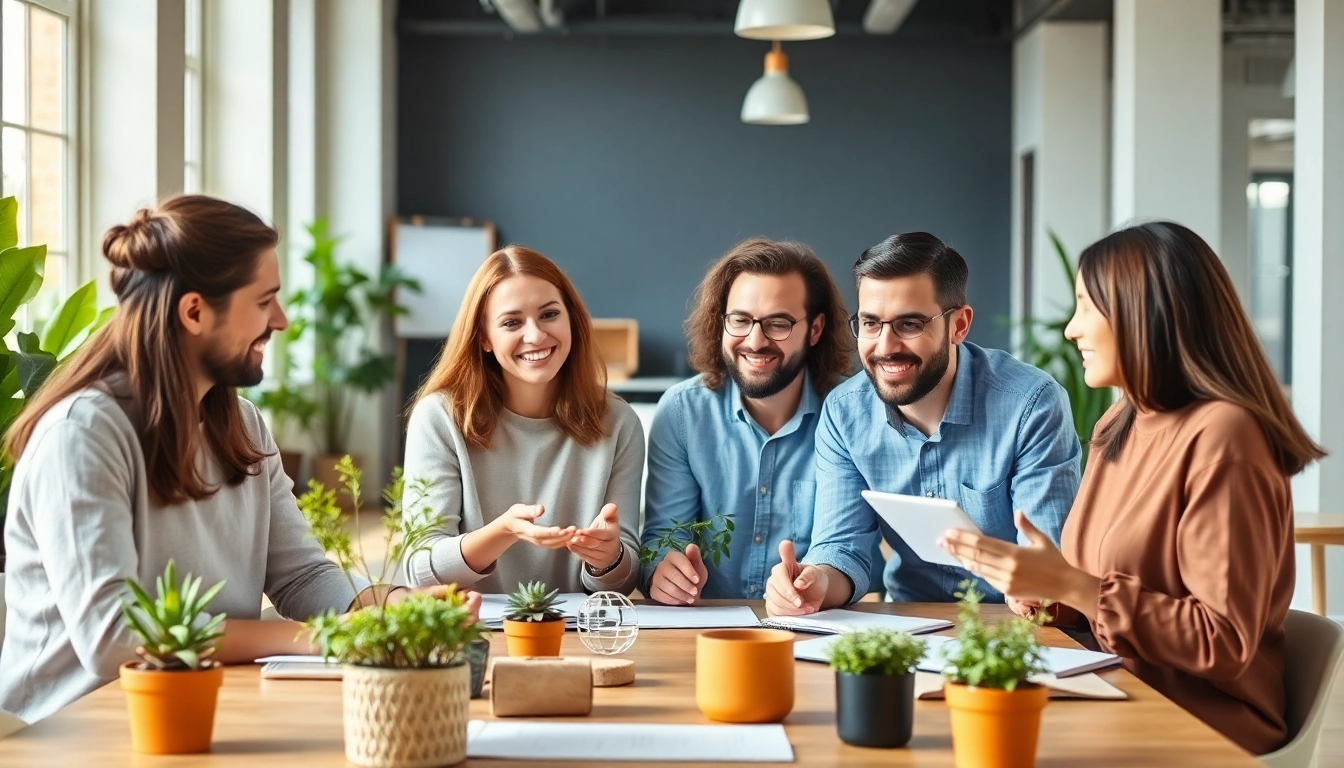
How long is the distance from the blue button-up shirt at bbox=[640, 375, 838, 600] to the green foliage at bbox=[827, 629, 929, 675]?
1.36 metres

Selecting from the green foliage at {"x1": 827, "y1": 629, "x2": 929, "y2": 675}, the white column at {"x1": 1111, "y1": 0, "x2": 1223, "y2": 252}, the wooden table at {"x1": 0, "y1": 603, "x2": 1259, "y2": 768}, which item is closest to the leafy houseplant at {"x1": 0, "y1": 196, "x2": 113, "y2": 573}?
the wooden table at {"x1": 0, "y1": 603, "x2": 1259, "y2": 768}

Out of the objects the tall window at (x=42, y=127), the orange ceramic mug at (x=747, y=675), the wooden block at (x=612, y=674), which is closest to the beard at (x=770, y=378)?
the wooden block at (x=612, y=674)

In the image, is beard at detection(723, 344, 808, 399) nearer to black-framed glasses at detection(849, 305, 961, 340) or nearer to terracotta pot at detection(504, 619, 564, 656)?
black-framed glasses at detection(849, 305, 961, 340)

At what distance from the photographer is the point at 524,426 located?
276 centimetres

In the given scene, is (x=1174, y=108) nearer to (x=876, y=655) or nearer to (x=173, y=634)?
(x=876, y=655)

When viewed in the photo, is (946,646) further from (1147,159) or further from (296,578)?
(1147,159)

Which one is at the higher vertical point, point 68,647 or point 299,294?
point 299,294

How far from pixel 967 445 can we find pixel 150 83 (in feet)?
13.9

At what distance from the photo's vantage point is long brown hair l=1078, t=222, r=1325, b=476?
1961 millimetres

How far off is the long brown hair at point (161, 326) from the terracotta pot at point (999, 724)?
113 cm

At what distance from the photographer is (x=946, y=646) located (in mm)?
1443

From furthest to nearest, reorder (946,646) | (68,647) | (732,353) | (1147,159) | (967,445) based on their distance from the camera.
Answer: (1147,159)
(732,353)
(967,445)
(68,647)
(946,646)

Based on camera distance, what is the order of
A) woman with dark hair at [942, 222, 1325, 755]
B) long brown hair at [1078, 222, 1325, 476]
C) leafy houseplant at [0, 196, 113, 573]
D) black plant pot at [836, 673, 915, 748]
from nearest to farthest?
black plant pot at [836, 673, 915, 748] → woman with dark hair at [942, 222, 1325, 755] → long brown hair at [1078, 222, 1325, 476] → leafy houseplant at [0, 196, 113, 573]

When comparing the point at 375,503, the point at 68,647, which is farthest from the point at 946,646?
the point at 375,503
